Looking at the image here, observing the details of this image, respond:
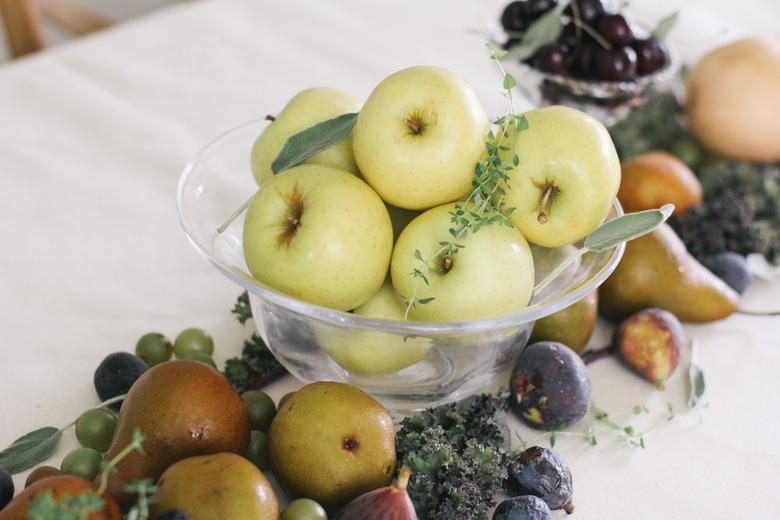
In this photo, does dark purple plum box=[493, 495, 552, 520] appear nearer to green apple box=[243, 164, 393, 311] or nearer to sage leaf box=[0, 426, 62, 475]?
green apple box=[243, 164, 393, 311]

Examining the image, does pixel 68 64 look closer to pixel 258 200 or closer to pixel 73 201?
pixel 73 201

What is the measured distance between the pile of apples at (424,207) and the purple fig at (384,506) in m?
0.13

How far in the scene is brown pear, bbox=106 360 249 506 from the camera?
21.4 inches

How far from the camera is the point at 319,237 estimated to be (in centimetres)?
57

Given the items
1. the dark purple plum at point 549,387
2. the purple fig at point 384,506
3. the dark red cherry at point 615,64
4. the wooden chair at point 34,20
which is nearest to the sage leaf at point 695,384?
the dark purple plum at point 549,387

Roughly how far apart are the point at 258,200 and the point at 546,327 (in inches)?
11.2

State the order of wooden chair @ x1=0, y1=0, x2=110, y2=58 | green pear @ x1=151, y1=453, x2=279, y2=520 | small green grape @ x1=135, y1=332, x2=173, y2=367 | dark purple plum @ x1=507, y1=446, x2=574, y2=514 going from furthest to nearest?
1. wooden chair @ x1=0, y1=0, x2=110, y2=58
2. small green grape @ x1=135, y1=332, x2=173, y2=367
3. dark purple plum @ x1=507, y1=446, x2=574, y2=514
4. green pear @ x1=151, y1=453, x2=279, y2=520

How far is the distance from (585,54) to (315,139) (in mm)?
576

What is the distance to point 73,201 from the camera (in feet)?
3.09

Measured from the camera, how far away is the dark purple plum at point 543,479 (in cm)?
59

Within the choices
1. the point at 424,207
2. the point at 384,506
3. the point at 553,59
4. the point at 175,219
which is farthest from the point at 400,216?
the point at 553,59

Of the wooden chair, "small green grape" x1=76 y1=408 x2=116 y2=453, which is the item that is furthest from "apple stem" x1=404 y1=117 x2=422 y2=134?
the wooden chair

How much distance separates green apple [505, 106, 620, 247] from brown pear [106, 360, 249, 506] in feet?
0.84

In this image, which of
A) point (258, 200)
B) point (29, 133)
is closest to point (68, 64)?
point (29, 133)
